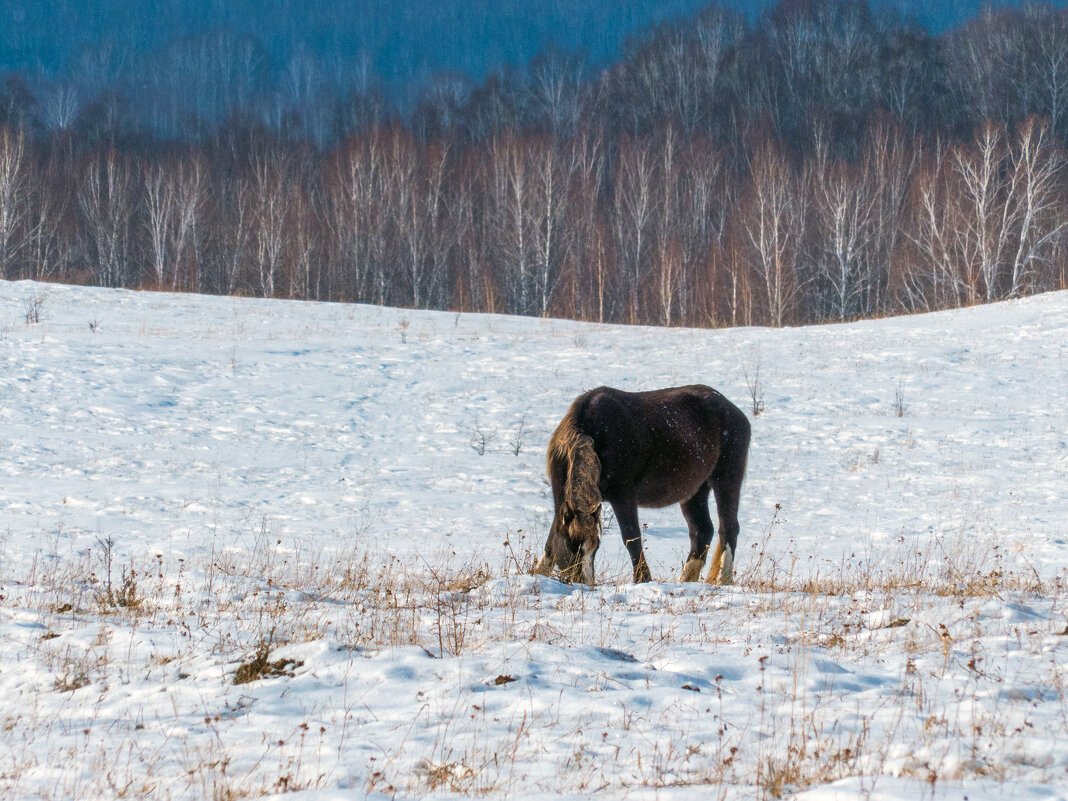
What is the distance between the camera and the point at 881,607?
491 cm

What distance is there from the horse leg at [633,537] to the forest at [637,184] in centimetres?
2872

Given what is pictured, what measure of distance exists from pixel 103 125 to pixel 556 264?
44.7m

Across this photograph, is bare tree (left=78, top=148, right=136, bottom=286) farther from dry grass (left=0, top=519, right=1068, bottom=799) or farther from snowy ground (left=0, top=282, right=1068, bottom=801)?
dry grass (left=0, top=519, right=1068, bottom=799)

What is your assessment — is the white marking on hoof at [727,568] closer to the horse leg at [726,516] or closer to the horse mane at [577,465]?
the horse leg at [726,516]

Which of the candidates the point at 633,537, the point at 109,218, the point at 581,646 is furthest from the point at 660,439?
the point at 109,218

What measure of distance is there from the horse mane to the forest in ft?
94.5

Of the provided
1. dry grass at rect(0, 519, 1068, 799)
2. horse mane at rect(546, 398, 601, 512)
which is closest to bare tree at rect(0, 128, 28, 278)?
dry grass at rect(0, 519, 1068, 799)

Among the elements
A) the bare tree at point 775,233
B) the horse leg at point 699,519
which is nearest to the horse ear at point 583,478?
the horse leg at point 699,519

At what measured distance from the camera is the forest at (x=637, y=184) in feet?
134

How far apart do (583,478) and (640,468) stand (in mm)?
786

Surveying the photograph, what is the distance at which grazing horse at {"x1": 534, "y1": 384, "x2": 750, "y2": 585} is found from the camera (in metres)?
5.97

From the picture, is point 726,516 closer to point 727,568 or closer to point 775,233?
point 727,568

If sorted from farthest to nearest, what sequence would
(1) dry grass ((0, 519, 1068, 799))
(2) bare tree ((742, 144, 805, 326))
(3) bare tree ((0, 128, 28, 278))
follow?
(3) bare tree ((0, 128, 28, 278)) → (2) bare tree ((742, 144, 805, 326)) → (1) dry grass ((0, 519, 1068, 799))

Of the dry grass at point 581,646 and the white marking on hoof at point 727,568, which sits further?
the white marking on hoof at point 727,568
